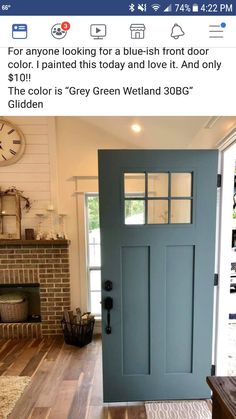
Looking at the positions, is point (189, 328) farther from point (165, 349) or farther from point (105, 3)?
point (105, 3)

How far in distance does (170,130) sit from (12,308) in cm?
289

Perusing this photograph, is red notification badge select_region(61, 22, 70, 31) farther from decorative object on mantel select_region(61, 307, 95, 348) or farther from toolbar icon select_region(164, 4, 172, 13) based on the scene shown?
decorative object on mantel select_region(61, 307, 95, 348)

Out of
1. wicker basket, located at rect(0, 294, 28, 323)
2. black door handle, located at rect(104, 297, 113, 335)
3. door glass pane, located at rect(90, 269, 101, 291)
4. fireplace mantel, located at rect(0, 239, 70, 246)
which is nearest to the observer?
black door handle, located at rect(104, 297, 113, 335)

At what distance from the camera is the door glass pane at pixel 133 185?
1878mm

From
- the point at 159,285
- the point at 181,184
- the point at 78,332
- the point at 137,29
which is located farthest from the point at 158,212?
the point at 78,332

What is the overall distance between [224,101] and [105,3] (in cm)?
49

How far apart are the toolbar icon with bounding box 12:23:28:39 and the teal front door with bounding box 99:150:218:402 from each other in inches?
42.3

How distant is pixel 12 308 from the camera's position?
122 inches

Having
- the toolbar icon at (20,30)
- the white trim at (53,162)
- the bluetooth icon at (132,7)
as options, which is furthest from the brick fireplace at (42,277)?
the bluetooth icon at (132,7)

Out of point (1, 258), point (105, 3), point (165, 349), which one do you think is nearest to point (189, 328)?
point (165, 349)

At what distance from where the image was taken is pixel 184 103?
0.81 metres

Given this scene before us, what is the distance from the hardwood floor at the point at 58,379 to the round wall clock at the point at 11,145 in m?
2.28

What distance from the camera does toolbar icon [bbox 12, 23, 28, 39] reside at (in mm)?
746

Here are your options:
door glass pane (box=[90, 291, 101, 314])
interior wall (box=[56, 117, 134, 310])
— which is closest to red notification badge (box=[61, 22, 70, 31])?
interior wall (box=[56, 117, 134, 310])
